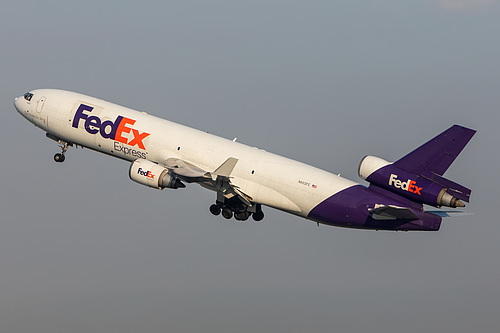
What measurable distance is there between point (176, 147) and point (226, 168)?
5.43 m

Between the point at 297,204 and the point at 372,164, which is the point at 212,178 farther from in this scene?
the point at 372,164

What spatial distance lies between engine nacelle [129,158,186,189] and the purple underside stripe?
10064mm

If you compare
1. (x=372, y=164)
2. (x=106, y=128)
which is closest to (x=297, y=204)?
(x=372, y=164)

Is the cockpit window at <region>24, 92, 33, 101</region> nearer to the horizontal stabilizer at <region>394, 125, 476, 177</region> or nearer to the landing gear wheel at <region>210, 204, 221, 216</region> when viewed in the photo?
the landing gear wheel at <region>210, 204, 221, 216</region>

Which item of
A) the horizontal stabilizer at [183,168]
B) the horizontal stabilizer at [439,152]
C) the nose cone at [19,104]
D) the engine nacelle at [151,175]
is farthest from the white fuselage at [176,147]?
the horizontal stabilizer at [439,152]

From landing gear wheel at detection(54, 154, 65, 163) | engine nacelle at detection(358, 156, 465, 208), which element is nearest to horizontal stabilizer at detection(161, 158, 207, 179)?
landing gear wheel at detection(54, 154, 65, 163)

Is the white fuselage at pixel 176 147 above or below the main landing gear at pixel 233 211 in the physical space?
above

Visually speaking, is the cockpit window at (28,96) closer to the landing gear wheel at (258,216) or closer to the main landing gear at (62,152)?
the main landing gear at (62,152)

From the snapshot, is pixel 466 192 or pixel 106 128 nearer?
pixel 466 192

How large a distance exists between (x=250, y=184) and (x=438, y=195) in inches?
520

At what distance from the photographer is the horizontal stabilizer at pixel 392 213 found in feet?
184

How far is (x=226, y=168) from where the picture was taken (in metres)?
58.7

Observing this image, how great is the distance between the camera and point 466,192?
179 feet

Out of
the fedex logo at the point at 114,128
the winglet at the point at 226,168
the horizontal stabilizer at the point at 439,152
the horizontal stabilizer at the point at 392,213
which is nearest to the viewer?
the horizontal stabilizer at the point at 439,152
